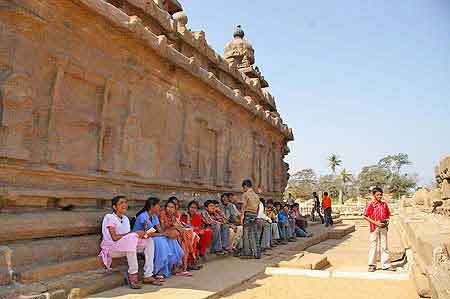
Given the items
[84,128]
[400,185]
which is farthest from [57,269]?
[400,185]

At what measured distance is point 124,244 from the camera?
514 centimetres

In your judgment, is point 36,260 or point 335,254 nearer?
point 36,260

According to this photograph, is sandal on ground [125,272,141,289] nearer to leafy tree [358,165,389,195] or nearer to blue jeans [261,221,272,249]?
blue jeans [261,221,272,249]

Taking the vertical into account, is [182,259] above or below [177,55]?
below

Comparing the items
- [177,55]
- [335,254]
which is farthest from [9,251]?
[335,254]

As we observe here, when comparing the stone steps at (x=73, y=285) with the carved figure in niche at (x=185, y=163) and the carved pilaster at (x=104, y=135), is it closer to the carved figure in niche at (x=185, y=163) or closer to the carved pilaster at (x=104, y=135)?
the carved pilaster at (x=104, y=135)

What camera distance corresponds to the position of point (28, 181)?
17.3ft

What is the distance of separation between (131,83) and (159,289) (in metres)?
4.02

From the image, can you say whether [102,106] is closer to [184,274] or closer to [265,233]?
[184,274]

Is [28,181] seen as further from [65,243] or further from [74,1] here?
[74,1]

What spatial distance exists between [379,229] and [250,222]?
2537mm

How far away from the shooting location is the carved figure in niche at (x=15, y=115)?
4887 mm

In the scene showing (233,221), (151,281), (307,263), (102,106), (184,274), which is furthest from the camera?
(233,221)

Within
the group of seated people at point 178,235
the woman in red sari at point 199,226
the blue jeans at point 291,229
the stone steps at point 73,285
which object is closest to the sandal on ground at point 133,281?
the group of seated people at point 178,235
